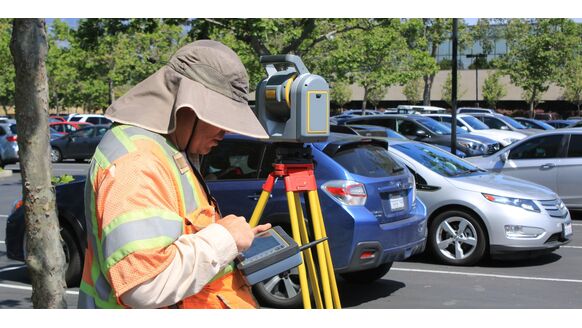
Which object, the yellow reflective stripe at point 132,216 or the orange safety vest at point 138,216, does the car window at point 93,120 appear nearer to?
the orange safety vest at point 138,216

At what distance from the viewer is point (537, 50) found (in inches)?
1640

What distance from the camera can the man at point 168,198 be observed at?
6.28ft

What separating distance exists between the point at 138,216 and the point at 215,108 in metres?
0.39

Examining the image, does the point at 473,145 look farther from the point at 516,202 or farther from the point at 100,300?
the point at 100,300

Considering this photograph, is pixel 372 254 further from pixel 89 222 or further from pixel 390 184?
pixel 89 222

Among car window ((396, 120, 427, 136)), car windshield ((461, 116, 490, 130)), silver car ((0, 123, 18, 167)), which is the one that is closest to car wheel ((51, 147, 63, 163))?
silver car ((0, 123, 18, 167))

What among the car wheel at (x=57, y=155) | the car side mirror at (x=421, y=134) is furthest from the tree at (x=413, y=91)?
the car side mirror at (x=421, y=134)

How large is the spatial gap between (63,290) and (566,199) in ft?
33.1

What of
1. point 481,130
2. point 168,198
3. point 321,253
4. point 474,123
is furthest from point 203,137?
point 474,123

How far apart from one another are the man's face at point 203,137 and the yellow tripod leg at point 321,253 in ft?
7.09

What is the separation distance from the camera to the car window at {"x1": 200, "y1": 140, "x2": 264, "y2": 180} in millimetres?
6922

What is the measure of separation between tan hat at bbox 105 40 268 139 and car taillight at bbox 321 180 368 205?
14.0 feet

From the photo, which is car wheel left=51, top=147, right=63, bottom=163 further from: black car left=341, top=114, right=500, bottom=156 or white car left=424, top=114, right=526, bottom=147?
black car left=341, top=114, right=500, bottom=156
